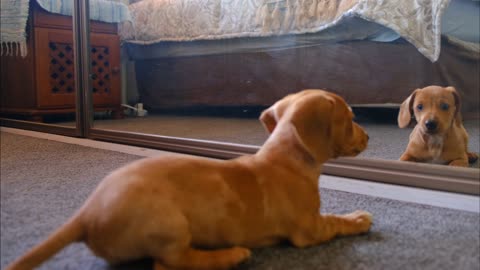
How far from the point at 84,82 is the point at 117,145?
0.42 meters

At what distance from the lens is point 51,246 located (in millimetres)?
593

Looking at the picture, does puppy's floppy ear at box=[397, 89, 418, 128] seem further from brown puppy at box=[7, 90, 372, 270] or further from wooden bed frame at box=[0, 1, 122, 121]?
wooden bed frame at box=[0, 1, 122, 121]

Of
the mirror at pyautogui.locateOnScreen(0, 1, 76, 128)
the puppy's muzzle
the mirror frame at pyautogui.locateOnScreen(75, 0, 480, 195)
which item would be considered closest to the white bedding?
the mirror at pyautogui.locateOnScreen(0, 1, 76, 128)

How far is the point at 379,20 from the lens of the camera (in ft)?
6.56

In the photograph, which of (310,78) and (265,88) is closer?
(310,78)

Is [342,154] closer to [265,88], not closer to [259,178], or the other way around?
[259,178]

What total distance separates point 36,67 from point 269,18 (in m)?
1.30

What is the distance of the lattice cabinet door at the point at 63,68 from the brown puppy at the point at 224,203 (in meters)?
1.73

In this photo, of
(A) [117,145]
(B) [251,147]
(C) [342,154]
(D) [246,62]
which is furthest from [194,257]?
(D) [246,62]

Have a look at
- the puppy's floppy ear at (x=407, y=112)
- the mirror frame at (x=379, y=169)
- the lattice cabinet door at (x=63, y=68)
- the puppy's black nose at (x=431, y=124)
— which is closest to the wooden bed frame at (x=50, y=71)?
the lattice cabinet door at (x=63, y=68)

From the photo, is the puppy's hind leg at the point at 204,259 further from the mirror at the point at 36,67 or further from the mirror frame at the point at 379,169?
the mirror at the point at 36,67

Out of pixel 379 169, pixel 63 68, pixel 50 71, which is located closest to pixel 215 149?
pixel 379 169

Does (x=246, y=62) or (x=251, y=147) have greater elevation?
(x=246, y=62)

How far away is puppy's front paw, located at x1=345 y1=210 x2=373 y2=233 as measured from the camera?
32.4 inches
